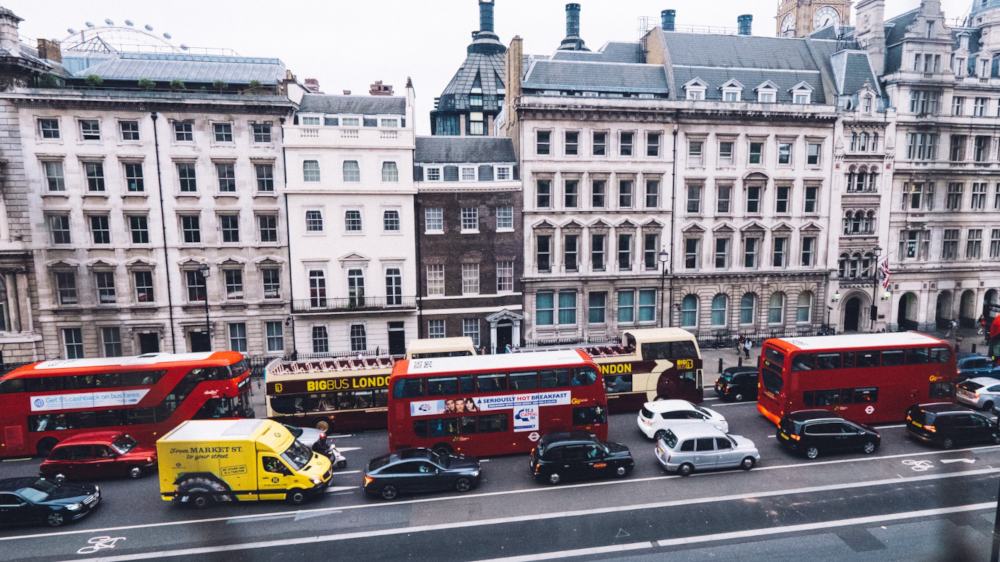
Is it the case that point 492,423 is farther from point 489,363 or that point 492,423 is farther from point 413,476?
point 413,476

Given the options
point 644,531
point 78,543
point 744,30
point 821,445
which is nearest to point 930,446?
point 821,445

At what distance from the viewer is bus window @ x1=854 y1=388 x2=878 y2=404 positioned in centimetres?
2259

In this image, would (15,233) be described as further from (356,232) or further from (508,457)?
(508,457)

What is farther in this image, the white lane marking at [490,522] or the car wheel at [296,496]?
the car wheel at [296,496]

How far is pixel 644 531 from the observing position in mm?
A: 15445

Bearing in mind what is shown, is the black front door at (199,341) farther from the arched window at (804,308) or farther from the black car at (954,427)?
the arched window at (804,308)

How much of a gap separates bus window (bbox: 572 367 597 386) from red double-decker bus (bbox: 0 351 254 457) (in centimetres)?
1373

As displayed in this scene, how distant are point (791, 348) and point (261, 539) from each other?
2015 cm

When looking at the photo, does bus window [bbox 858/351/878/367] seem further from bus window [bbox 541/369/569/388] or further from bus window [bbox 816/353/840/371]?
bus window [bbox 541/369/569/388]

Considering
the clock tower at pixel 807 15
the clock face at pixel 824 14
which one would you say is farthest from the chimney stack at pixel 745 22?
the clock face at pixel 824 14

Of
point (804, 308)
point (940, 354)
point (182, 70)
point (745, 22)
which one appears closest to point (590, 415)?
point (940, 354)

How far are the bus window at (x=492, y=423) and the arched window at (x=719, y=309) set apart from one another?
22.7 meters

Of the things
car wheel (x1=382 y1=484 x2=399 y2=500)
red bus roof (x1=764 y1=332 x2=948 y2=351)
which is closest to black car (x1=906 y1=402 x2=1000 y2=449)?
red bus roof (x1=764 y1=332 x2=948 y2=351)

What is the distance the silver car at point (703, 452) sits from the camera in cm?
1891
